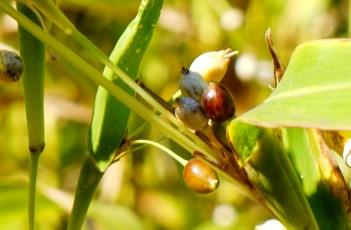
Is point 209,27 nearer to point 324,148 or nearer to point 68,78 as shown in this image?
point 68,78

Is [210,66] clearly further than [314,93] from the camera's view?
Yes

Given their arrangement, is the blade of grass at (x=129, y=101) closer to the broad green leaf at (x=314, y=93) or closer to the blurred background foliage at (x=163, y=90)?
the broad green leaf at (x=314, y=93)

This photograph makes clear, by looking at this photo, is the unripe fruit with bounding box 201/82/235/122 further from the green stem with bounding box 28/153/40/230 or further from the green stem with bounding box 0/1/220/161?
the green stem with bounding box 28/153/40/230

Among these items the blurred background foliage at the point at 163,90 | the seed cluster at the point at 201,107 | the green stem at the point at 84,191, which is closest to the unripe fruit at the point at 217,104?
the seed cluster at the point at 201,107

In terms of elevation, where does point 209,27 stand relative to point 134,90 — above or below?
below

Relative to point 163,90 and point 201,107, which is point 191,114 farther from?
point 163,90

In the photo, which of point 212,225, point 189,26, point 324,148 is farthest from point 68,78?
point 324,148

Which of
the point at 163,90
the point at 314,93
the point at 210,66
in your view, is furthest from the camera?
the point at 163,90

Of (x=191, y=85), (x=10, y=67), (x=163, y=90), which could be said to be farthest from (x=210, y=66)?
(x=163, y=90)
